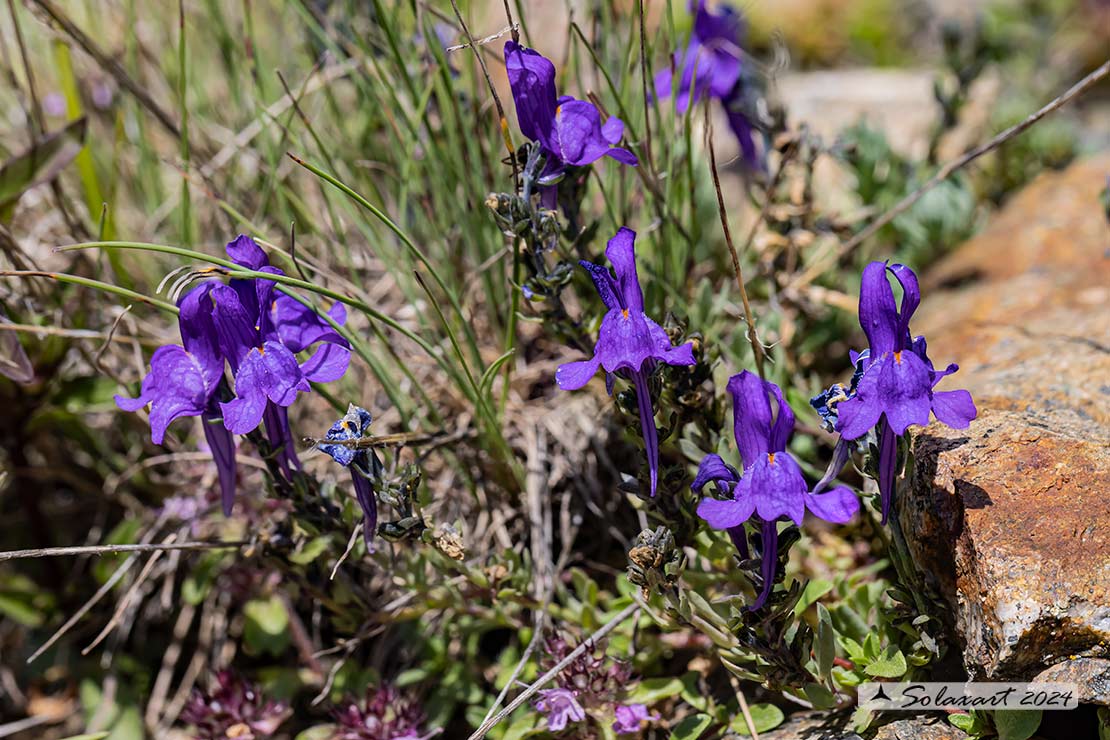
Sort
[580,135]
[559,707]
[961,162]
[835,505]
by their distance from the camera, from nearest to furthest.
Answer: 1. [835,505]
2. [580,135]
3. [559,707]
4. [961,162]

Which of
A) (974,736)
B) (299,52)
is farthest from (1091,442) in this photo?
(299,52)

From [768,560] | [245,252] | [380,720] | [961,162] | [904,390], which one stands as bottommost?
[380,720]

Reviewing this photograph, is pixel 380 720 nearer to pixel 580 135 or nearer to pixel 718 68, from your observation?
pixel 580 135

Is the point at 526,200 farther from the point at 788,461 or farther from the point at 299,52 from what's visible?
the point at 299,52

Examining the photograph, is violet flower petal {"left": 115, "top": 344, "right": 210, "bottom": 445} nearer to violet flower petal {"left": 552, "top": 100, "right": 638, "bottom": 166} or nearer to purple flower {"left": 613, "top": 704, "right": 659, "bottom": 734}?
violet flower petal {"left": 552, "top": 100, "right": 638, "bottom": 166}

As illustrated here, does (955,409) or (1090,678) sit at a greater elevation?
(955,409)

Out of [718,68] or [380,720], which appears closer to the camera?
[380,720]

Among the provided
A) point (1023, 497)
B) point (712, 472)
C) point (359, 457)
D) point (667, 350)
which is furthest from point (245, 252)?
point (1023, 497)
